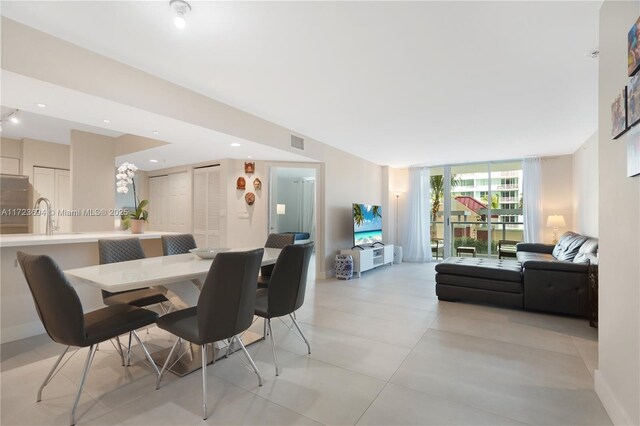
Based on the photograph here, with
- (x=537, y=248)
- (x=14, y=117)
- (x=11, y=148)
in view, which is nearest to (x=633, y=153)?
(x=537, y=248)

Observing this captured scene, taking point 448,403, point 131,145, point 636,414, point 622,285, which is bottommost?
point 448,403

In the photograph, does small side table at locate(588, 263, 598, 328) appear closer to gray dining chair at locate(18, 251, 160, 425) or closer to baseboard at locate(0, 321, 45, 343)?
gray dining chair at locate(18, 251, 160, 425)

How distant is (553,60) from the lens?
2465mm

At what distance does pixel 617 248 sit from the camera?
1687 mm

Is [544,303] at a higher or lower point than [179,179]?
lower

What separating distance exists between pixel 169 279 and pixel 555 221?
686cm

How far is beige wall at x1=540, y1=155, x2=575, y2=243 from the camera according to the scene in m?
6.11

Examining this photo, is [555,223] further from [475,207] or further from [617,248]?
[617,248]

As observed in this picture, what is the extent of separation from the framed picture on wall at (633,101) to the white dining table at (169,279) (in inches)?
97.3

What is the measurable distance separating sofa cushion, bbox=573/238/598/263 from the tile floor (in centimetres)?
70

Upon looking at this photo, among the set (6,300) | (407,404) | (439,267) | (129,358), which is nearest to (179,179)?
(6,300)

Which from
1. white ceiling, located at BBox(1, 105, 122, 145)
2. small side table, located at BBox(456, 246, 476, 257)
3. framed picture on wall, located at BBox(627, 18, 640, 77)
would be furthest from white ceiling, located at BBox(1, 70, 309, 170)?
small side table, located at BBox(456, 246, 476, 257)

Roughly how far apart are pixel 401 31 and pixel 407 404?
2466 millimetres

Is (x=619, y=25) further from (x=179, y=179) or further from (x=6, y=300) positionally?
(x=179, y=179)
